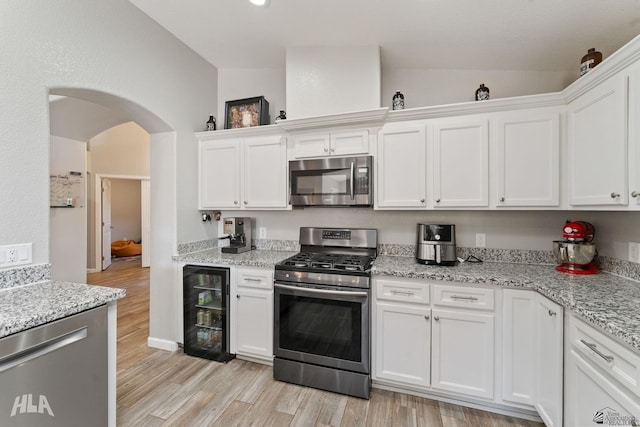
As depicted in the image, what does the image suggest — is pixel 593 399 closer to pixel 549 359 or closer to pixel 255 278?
pixel 549 359

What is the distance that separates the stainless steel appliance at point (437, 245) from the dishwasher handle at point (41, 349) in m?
2.21

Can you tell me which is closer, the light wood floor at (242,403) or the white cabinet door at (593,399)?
the white cabinet door at (593,399)

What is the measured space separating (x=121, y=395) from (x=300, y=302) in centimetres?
149

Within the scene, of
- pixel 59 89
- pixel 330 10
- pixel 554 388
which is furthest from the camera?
pixel 330 10

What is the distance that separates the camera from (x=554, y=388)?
1565 mm

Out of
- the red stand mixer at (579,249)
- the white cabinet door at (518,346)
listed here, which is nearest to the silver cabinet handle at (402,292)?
the white cabinet door at (518,346)

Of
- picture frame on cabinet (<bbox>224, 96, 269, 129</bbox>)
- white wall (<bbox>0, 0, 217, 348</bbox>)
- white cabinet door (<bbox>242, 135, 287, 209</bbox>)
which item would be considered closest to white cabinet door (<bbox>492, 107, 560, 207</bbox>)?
white cabinet door (<bbox>242, 135, 287, 209</bbox>)

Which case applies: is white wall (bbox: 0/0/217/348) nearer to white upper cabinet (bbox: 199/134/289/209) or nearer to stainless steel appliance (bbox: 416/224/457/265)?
white upper cabinet (bbox: 199/134/289/209)

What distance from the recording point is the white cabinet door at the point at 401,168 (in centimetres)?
229

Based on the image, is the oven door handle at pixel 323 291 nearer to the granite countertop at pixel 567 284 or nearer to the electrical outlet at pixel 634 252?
the granite countertop at pixel 567 284

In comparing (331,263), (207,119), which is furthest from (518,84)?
(207,119)

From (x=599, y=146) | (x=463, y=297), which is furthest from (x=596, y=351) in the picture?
(x=599, y=146)

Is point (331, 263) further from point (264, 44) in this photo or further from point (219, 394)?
point (264, 44)

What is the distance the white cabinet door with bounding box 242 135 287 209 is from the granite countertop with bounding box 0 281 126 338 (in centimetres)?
150
